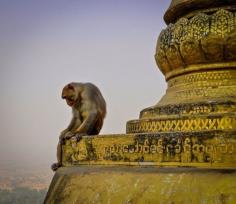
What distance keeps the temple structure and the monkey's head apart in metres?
0.81

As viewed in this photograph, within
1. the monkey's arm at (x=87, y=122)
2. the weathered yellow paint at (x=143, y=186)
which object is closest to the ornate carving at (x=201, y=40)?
the monkey's arm at (x=87, y=122)

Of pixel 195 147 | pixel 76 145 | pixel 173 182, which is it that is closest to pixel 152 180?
pixel 173 182

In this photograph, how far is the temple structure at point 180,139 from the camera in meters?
4.87

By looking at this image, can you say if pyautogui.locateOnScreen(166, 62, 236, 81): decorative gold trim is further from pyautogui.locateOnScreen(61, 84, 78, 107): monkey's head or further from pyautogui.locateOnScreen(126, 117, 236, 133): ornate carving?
pyautogui.locateOnScreen(61, 84, 78, 107): monkey's head

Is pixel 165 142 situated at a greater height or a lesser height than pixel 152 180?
greater

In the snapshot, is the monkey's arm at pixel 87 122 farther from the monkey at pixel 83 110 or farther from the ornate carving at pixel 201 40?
the ornate carving at pixel 201 40

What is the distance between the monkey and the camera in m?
6.66

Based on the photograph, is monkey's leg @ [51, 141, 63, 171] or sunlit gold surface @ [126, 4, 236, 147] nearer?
sunlit gold surface @ [126, 4, 236, 147]

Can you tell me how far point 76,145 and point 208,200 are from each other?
95.9 inches

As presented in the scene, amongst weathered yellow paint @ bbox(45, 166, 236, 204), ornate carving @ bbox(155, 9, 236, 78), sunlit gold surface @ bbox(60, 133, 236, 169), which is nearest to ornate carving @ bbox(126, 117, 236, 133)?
sunlit gold surface @ bbox(60, 133, 236, 169)

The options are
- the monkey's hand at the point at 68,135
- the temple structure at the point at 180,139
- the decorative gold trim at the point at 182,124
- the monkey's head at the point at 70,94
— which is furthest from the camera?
the monkey's head at the point at 70,94

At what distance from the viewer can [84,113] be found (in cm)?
684

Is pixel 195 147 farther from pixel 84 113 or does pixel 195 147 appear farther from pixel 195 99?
pixel 84 113

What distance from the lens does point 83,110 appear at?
22.6ft
